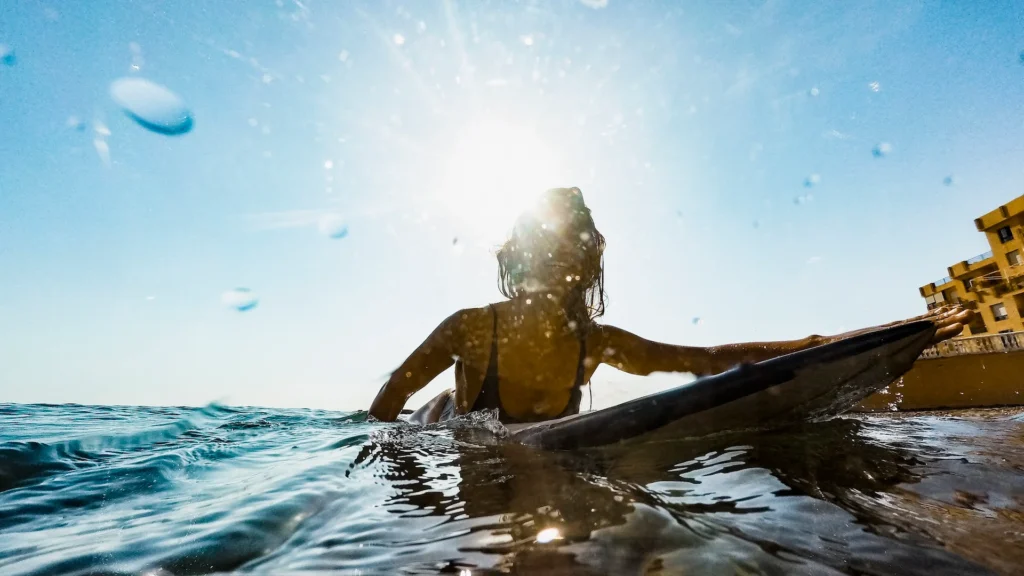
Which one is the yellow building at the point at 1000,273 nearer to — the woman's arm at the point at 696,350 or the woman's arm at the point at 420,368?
the woman's arm at the point at 696,350

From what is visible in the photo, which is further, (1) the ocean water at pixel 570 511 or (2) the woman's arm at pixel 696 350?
(2) the woman's arm at pixel 696 350

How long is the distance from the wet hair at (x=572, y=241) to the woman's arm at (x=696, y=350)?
315 mm

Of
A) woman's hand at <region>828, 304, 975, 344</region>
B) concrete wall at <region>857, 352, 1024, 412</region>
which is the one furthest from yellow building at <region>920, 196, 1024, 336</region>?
woman's hand at <region>828, 304, 975, 344</region>

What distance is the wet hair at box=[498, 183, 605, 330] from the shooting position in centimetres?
330

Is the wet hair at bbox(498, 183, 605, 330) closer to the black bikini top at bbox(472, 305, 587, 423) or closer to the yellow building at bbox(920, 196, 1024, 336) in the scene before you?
the black bikini top at bbox(472, 305, 587, 423)

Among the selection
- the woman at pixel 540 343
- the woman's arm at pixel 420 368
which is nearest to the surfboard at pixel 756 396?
the woman at pixel 540 343

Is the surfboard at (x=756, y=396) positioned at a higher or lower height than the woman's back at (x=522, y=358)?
lower

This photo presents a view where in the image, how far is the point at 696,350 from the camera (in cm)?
321

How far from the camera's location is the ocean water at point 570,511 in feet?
Result: 3.03

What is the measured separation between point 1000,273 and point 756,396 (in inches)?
1273

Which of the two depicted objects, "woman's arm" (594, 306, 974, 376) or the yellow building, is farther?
the yellow building

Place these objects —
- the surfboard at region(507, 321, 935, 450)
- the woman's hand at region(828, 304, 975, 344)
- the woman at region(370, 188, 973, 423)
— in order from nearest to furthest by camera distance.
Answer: the surfboard at region(507, 321, 935, 450)
the woman's hand at region(828, 304, 975, 344)
the woman at region(370, 188, 973, 423)

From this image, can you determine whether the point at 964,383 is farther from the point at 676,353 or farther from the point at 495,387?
the point at 495,387

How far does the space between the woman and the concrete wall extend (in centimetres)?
368
